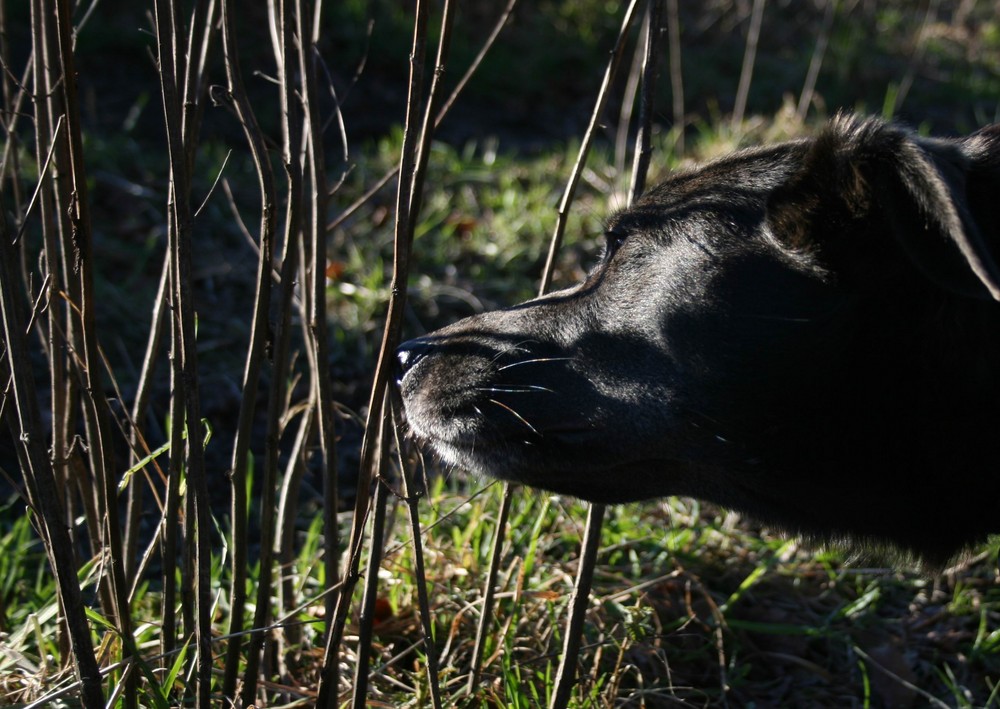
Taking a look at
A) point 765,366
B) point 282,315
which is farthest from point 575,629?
point 282,315

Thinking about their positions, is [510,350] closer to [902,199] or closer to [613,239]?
[613,239]

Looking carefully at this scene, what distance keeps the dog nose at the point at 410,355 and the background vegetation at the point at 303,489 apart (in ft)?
0.58

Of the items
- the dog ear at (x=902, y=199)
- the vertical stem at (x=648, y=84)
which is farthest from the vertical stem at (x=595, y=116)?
the dog ear at (x=902, y=199)

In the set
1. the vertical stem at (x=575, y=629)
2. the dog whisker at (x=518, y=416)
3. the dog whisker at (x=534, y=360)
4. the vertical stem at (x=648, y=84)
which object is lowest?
the vertical stem at (x=575, y=629)

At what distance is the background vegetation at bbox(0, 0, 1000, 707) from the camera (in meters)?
1.91

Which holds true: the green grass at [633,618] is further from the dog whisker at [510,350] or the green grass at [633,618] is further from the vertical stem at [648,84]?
the vertical stem at [648,84]

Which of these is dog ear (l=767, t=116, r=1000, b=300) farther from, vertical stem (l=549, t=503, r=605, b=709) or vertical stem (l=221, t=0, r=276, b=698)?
vertical stem (l=221, t=0, r=276, b=698)

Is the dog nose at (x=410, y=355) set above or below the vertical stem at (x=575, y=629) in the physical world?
above

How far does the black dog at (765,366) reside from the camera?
2.10 metres

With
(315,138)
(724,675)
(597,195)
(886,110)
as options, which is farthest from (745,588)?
(886,110)

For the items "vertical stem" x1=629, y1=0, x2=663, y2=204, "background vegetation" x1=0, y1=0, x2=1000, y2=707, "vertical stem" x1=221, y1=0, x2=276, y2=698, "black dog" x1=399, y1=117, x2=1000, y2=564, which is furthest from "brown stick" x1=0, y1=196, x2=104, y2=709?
"vertical stem" x1=629, y1=0, x2=663, y2=204

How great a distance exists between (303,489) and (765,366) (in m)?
2.07

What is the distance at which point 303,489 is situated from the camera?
3756mm

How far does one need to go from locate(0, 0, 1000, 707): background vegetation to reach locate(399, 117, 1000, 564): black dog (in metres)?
0.29
